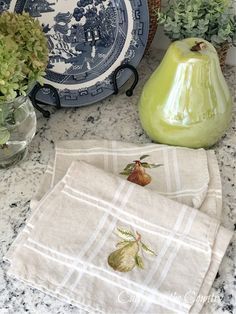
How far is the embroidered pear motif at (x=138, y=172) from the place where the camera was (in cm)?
73

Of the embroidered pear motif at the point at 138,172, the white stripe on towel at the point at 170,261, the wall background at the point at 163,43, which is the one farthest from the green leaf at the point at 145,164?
the wall background at the point at 163,43

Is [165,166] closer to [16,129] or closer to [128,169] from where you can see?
[128,169]

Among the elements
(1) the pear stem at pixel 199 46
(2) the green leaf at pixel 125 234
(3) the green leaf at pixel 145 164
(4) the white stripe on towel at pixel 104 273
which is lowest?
(4) the white stripe on towel at pixel 104 273

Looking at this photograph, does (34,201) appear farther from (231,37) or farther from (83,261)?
(231,37)

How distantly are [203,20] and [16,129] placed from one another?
32cm

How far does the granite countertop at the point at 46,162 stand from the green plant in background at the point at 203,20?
13 cm

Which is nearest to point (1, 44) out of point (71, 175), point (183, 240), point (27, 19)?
point (27, 19)

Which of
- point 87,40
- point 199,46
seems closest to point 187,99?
point 199,46

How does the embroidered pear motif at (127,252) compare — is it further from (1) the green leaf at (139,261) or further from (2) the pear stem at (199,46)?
(2) the pear stem at (199,46)

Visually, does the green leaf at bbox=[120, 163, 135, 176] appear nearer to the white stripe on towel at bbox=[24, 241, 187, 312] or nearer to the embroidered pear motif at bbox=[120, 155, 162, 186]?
the embroidered pear motif at bbox=[120, 155, 162, 186]

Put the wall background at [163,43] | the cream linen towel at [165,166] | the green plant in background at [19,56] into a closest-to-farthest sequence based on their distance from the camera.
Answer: the green plant in background at [19,56] → the cream linen towel at [165,166] → the wall background at [163,43]

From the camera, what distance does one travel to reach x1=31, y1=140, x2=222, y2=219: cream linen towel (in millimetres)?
700

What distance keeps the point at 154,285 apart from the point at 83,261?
0.09 metres

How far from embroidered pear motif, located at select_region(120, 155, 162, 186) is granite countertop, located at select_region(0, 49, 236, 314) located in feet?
0.23
